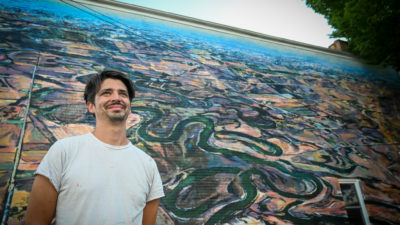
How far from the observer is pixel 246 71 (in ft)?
14.5

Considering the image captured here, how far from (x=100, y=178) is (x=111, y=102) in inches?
20.3

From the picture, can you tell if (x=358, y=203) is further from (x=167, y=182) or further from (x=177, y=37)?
(x=177, y=37)

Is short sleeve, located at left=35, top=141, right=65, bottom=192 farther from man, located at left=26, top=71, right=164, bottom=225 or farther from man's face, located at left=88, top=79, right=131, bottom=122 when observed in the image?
man's face, located at left=88, top=79, right=131, bottom=122

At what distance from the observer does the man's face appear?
1.40 metres

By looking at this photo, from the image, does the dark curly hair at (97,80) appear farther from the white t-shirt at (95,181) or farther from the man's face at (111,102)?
the white t-shirt at (95,181)

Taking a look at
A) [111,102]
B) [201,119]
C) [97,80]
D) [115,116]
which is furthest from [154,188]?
[201,119]

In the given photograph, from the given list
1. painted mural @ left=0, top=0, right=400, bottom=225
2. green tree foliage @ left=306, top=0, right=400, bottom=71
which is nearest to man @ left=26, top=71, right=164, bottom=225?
painted mural @ left=0, top=0, right=400, bottom=225

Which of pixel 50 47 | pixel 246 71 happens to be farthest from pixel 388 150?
pixel 50 47

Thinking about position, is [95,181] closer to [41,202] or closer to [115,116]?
[41,202]

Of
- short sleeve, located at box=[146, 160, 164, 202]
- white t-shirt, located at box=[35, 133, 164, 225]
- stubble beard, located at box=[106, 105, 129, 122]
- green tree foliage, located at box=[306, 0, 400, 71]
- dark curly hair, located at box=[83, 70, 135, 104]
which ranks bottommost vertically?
short sleeve, located at box=[146, 160, 164, 202]

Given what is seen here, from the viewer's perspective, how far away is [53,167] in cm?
108

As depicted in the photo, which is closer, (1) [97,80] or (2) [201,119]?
(1) [97,80]

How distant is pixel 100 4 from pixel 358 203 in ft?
18.5

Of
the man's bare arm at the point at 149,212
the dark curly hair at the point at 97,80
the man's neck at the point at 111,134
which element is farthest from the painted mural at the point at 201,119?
the man's neck at the point at 111,134
